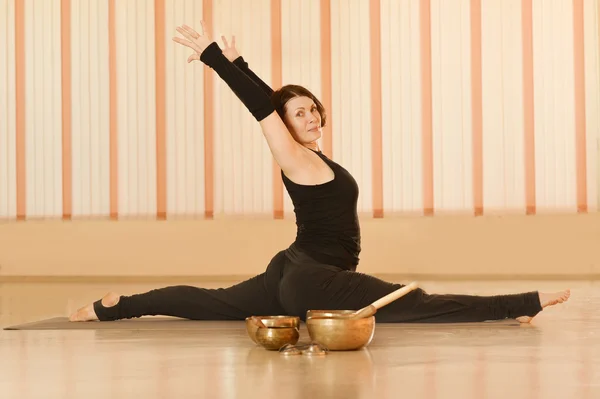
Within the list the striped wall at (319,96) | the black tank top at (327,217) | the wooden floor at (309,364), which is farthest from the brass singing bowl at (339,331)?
the striped wall at (319,96)

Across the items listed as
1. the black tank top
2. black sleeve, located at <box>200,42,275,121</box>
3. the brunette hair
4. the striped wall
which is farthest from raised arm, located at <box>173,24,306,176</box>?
the striped wall

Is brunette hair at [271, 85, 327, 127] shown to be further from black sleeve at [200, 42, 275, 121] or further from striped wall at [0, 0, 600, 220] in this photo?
striped wall at [0, 0, 600, 220]

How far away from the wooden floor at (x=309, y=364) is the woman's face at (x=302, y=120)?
665 mm

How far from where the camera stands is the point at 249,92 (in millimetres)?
2438

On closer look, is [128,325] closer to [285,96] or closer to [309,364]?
[285,96]

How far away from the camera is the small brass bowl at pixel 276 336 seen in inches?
87.9

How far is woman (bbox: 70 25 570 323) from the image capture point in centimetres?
260

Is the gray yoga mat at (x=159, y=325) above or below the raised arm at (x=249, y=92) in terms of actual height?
below

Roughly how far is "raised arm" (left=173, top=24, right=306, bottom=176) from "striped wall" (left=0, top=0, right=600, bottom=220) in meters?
3.62

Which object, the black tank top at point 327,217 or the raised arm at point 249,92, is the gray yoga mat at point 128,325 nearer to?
the black tank top at point 327,217

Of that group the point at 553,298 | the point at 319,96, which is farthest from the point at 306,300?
the point at 319,96

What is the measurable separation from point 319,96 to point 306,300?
3.73 metres

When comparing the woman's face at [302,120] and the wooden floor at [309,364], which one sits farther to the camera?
the woman's face at [302,120]

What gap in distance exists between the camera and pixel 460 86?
6125mm
